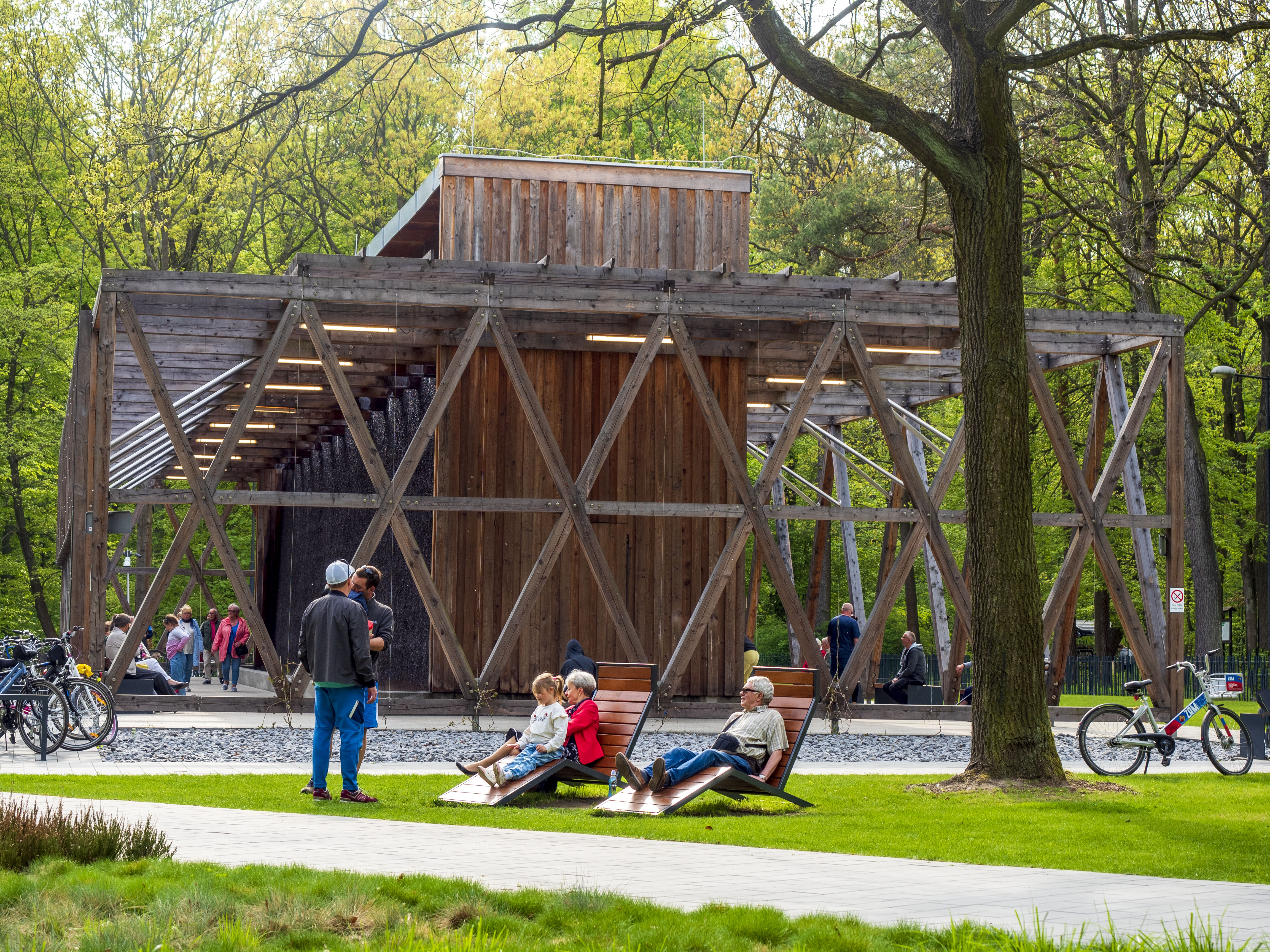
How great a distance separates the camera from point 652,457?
69.7 ft

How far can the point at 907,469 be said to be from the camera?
66.2 ft

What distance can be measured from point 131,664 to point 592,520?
21.3 ft

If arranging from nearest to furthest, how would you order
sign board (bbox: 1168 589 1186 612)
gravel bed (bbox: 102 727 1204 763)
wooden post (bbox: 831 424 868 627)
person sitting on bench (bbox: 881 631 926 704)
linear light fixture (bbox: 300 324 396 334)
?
gravel bed (bbox: 102 727 1204 763) < linear light fixture (bbox: 300 324 396 334) < sign board (bbox: 1168 589 1186 612) < person sitting on bench (bbox: 881 631 926 704) < wooden post (bbox: 831 424 868 627)

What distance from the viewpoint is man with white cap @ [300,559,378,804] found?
1056cm

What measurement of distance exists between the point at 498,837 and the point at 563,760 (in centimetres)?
199

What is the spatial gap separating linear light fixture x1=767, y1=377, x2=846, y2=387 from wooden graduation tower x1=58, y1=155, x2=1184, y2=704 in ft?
0.91

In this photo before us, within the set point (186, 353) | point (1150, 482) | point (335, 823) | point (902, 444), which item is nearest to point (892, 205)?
point (1150, 482)

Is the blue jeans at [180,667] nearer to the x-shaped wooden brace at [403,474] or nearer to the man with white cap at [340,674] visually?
the x-shaped wooden brace at [403,474]

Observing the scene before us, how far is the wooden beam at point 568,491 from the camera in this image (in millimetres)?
18781

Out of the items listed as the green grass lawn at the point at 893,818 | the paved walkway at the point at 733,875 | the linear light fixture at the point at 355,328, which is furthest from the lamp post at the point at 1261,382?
the paved walkway at the point at 733,875

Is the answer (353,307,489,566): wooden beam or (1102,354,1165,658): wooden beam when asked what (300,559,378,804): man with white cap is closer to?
(353,307,489,566): wooden beam

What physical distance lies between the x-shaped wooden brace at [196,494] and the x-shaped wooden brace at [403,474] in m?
0.56

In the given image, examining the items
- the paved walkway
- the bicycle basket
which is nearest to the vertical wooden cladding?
the bicycle basket

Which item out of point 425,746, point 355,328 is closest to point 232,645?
point 355,328
